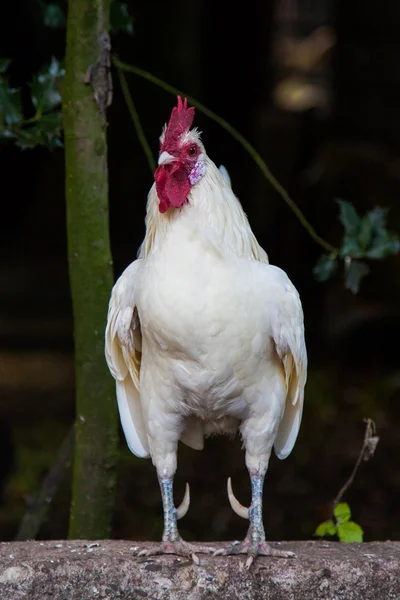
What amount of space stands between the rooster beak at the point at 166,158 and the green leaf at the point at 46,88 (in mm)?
901

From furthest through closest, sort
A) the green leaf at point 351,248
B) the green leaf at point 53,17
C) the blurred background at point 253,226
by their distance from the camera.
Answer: the blurred background at point 253,226 → the green leaf at point 53,17 → the green leaf at point 351,248

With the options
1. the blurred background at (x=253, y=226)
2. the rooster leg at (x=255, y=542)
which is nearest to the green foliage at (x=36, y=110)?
the rooster leg at (x=255, y=542)

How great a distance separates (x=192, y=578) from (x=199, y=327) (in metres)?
0.83

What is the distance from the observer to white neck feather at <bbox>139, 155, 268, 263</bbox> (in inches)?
130

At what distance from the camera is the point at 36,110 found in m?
3.94

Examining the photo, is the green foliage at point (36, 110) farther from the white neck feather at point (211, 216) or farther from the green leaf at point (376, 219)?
the green leaf at point (376, 219)

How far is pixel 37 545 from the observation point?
3.51m

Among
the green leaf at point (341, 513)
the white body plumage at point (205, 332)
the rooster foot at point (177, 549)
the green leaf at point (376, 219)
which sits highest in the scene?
the green leaf at point (376, 219)

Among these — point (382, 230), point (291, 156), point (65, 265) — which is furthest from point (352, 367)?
point (382, 230)

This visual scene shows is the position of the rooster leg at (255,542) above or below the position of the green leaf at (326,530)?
above

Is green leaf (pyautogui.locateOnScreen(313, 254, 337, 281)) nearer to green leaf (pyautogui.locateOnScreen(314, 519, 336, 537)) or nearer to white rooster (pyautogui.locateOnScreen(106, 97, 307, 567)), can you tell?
white rooster (pyautogui.locateOnScreen(106, 97, 307, 567))

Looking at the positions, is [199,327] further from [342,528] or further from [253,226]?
[253,226]

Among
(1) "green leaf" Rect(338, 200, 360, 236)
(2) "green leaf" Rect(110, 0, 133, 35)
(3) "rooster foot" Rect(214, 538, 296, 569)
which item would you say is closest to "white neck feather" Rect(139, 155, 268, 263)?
(1) "green leaf" Rect(338, 200, 360, 236)

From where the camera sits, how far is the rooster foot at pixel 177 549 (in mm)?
3352
